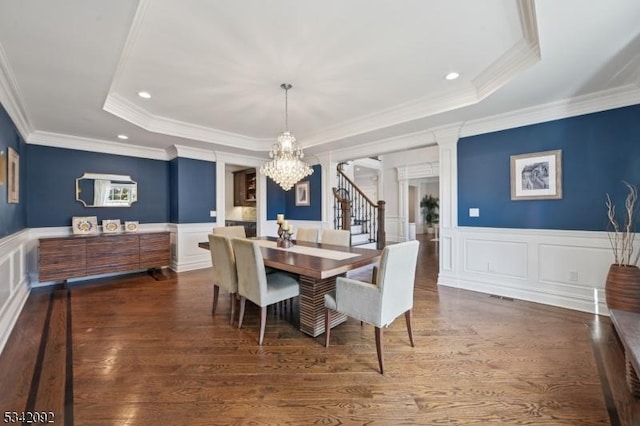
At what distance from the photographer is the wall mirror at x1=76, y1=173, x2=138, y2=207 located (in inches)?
190

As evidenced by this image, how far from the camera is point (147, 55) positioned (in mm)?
2529

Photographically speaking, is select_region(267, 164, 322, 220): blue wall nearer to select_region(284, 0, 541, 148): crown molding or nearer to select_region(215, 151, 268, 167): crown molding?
select_region(215, 151, 268, 167): crown molding

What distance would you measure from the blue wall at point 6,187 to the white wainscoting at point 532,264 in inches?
213

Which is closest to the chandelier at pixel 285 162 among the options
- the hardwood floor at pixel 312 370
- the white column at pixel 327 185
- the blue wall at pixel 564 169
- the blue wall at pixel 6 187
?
the hardwood floor at pixel 312 370

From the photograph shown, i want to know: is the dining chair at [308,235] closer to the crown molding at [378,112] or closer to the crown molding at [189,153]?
the crown molding at [378,112]

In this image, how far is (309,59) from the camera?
8.71ft

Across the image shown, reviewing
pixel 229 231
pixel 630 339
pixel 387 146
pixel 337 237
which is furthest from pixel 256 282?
pixel 387 146

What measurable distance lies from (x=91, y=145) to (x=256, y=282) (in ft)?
14.4

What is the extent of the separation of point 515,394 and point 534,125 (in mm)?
3259

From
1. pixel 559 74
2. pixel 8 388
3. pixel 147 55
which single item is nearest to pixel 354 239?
pixel 559 74

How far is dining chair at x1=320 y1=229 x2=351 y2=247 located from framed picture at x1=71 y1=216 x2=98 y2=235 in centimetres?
402

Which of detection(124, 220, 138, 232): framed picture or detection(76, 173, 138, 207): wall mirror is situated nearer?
detection(76, 173, 138, 207): wall mirror

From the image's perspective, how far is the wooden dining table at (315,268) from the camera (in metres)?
2.39

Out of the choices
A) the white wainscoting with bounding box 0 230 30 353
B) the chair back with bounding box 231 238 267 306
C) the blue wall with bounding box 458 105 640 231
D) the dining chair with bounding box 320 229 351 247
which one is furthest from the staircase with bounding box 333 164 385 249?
the white wainscoting with bounding box 0 230 30 353
